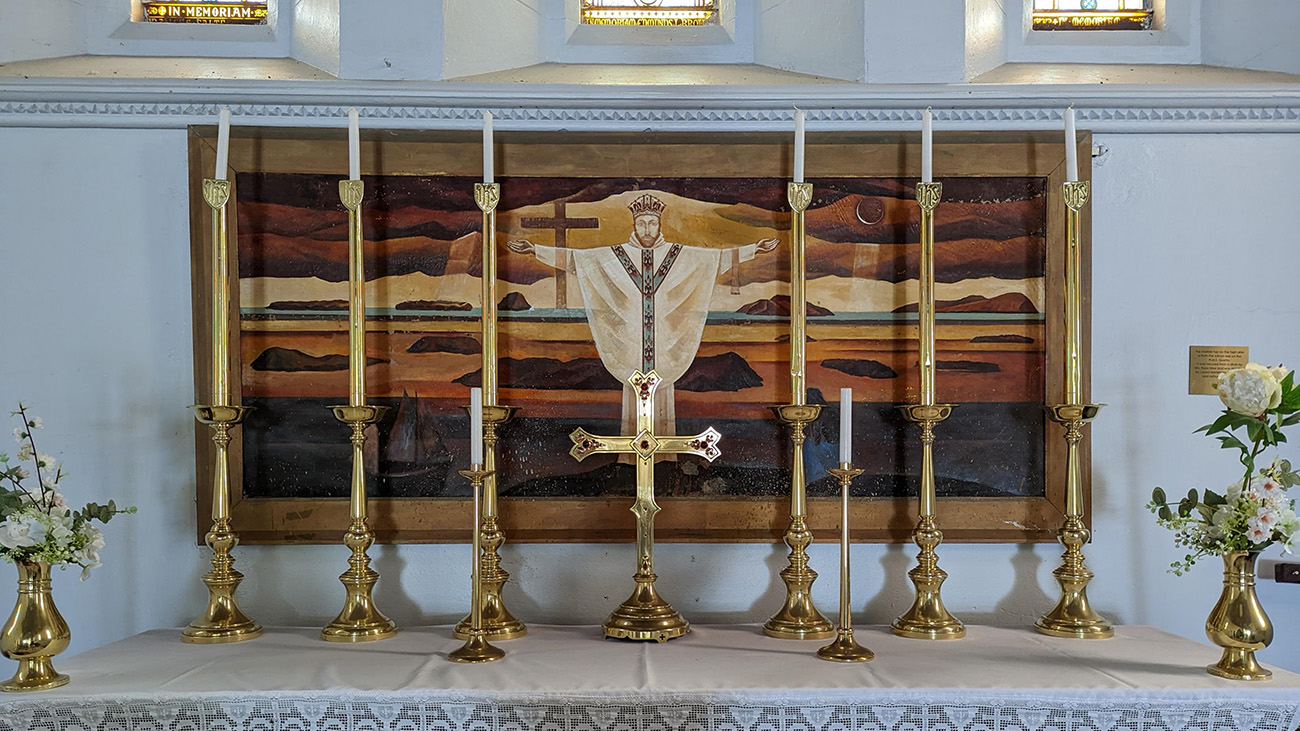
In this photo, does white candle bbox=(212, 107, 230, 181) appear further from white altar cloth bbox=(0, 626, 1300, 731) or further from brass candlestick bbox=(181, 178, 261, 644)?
white altar cloth bbox=(0, 626, 1300, 731)

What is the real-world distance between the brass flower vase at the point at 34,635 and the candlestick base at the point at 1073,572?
102 inches

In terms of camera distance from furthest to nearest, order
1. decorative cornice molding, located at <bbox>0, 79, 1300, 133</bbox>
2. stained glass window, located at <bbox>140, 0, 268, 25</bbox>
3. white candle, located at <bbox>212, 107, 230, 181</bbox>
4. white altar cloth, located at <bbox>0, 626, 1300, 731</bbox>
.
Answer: stained glass window, located at <bbox>140, 0, 268, 25</bbox> < decorative cornice molding, located at <bbox>0, 79, 1300, 133</bbox> < white candle, located at <bbox>212, 107, 230, 181</bbox> < white altar cloth, located at <bbox>0, 626, 1300, 731</bbox>

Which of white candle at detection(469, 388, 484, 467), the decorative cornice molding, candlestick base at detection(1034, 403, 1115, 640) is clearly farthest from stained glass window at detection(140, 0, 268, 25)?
candlestick base at detection(1034, 403, 1115, 640)

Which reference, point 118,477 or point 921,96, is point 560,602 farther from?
point 921,96

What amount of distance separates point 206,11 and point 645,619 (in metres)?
2.43

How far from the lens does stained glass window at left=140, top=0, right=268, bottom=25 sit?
3471 millimetres

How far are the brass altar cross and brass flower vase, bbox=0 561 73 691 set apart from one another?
133 cm

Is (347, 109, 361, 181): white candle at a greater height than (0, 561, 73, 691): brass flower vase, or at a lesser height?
greater

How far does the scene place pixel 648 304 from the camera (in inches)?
125

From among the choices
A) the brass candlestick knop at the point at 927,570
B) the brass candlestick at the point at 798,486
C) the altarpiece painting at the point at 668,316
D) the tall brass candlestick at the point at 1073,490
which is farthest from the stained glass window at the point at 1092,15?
the brass candlestick knop at the point at 927,570

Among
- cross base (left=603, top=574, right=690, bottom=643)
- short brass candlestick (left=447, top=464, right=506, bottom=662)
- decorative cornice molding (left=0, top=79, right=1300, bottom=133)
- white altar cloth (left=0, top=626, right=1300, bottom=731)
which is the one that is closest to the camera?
white altar cloth (left=0, top=626, right=1300, bottom=731)

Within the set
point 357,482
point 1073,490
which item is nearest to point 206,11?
point 357,482

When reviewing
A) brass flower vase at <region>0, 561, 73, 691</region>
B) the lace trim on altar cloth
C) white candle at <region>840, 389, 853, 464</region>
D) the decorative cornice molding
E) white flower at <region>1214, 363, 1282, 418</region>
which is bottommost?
the lace trim on altar cloth

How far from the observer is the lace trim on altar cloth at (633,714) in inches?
95.3
